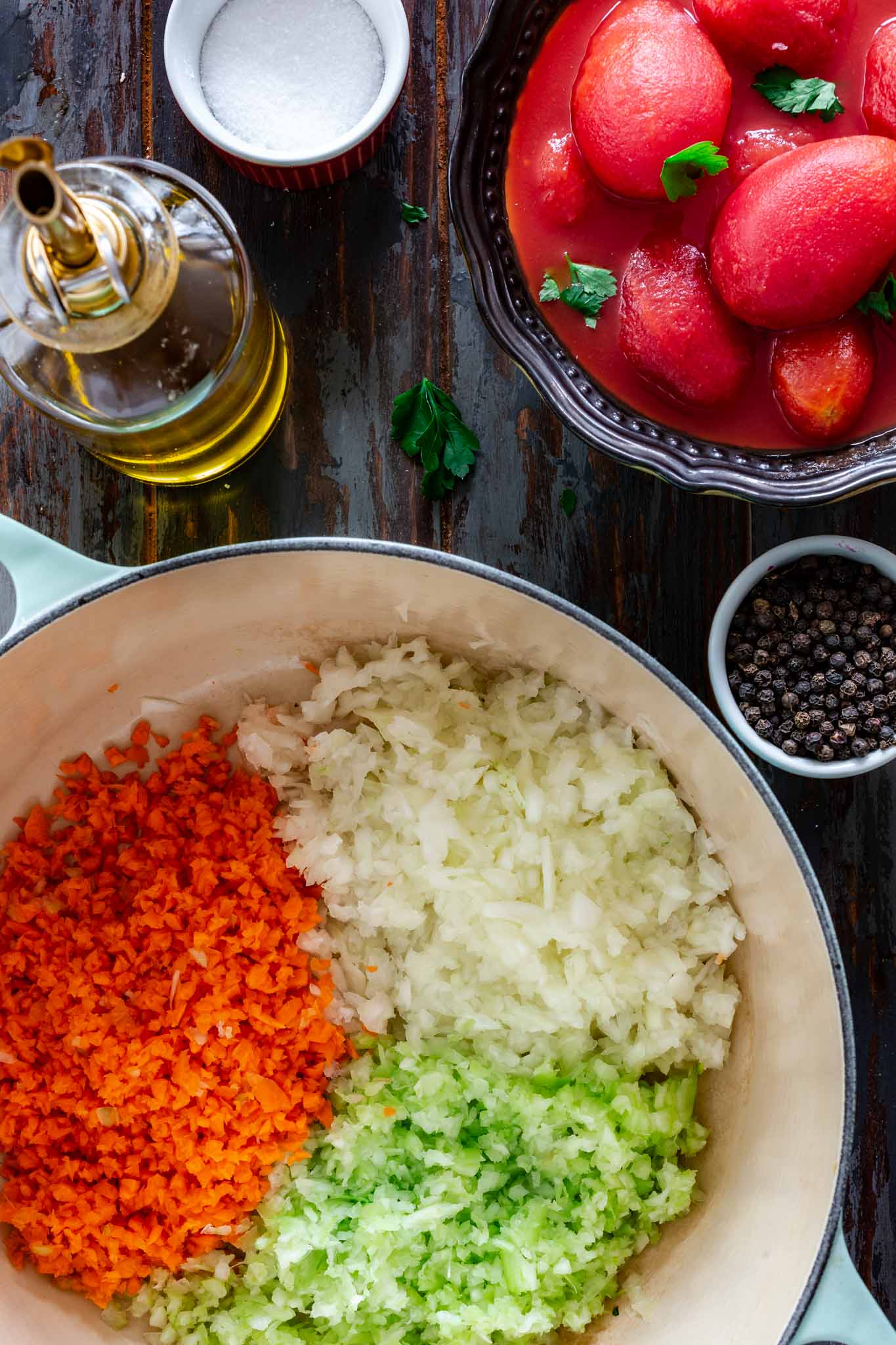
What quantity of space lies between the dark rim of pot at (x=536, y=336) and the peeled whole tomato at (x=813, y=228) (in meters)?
0.17

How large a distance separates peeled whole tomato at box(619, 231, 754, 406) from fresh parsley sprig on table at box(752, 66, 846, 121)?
19 centimetres

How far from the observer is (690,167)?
1.35 metres

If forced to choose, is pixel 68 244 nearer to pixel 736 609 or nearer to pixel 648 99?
pixel 648 99

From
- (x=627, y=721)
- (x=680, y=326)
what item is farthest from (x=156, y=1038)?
(x=680, y=326)

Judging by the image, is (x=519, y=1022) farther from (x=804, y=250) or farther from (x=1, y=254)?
(x=1, y=254)

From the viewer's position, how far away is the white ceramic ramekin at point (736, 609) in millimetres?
1517

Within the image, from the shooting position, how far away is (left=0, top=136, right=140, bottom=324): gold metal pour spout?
3.61ft

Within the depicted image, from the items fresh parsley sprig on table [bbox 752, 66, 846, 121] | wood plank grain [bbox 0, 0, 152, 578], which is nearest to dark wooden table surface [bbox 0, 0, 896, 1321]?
wood plank grain [bbox 0, 0, 152, 578]

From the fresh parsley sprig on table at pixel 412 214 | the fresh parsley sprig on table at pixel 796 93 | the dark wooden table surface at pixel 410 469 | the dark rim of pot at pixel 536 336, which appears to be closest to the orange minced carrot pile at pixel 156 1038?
the dark wooden table surface at pixel 410 469

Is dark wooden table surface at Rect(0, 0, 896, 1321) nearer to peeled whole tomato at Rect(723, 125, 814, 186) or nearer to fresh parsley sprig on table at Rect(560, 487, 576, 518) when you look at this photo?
fresh parsley sprig on table at Rect(560, 487, 576, 518)

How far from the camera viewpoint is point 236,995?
1562 mm

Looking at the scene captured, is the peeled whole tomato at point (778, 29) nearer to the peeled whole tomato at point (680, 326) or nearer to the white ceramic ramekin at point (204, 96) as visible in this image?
the peeled whole tomato at point (680, 326)

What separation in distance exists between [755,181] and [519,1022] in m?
1.08

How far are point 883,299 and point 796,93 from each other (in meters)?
0.26
